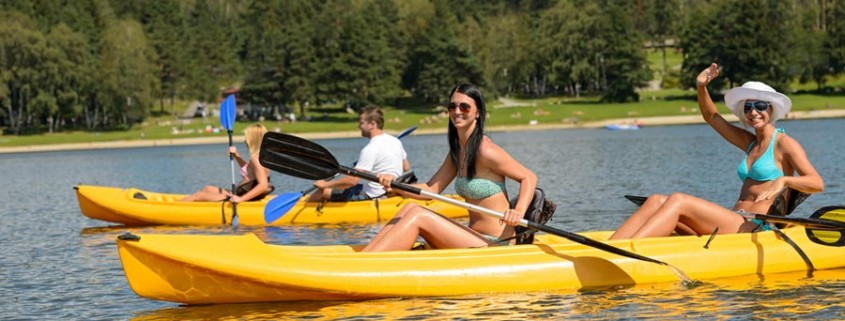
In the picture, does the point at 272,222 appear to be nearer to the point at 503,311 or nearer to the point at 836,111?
the point at 503,311

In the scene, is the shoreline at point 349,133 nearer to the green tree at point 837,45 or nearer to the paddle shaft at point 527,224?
the green tree at point 837,45

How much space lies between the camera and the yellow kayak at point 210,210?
17.2 metres

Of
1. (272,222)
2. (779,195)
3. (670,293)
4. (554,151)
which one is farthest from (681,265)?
(554,151)

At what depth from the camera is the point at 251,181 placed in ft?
58.7

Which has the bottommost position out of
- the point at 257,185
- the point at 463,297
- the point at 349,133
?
the point at 349,133

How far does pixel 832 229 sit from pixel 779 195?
2.70 ft

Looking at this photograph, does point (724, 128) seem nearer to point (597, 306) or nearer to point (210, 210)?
point (597, 306)

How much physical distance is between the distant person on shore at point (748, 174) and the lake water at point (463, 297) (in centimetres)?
56

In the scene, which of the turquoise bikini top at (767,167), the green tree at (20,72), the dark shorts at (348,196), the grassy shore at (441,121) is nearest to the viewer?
the turquoise bikini top at (767,167)

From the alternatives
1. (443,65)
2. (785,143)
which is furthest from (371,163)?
(443,65)

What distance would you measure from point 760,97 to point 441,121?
6526cm

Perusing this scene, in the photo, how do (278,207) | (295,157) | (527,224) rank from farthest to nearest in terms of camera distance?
(278,207) → (295,157) → (527,224)

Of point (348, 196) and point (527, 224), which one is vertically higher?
point (527, 224)

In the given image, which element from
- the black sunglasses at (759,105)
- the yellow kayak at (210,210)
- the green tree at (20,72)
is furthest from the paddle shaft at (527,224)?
the green tree at (20,72)
